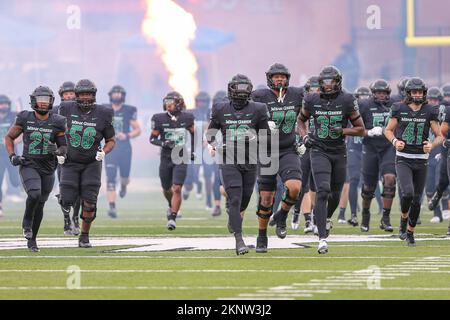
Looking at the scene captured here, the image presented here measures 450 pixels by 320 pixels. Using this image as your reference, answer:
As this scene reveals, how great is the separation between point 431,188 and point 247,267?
8902 millimetres

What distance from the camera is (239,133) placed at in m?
14.2

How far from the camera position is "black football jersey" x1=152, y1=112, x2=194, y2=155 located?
63.2 ft

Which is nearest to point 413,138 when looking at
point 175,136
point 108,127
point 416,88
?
point 416,88

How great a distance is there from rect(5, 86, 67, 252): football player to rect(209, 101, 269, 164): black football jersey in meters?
1.79

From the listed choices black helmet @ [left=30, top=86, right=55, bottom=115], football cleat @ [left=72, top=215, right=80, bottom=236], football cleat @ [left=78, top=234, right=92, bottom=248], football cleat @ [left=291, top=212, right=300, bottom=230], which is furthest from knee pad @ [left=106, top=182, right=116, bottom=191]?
black helmet @ [left=30, top=86, right=55, bottom=115]

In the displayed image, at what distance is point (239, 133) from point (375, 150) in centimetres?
443

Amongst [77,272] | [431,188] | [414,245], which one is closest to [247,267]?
[77,272]

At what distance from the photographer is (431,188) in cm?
2127

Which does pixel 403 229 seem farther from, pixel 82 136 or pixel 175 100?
pixel 175 100

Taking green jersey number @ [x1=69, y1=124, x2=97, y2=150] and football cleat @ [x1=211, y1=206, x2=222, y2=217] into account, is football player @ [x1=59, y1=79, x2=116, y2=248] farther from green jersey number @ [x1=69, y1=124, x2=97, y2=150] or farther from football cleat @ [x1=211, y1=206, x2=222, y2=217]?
football cleat @ [x1=211, y1=206, x2=222, y2=217]

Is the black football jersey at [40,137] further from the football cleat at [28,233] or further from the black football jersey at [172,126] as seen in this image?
the black football jersey at [172,126]
